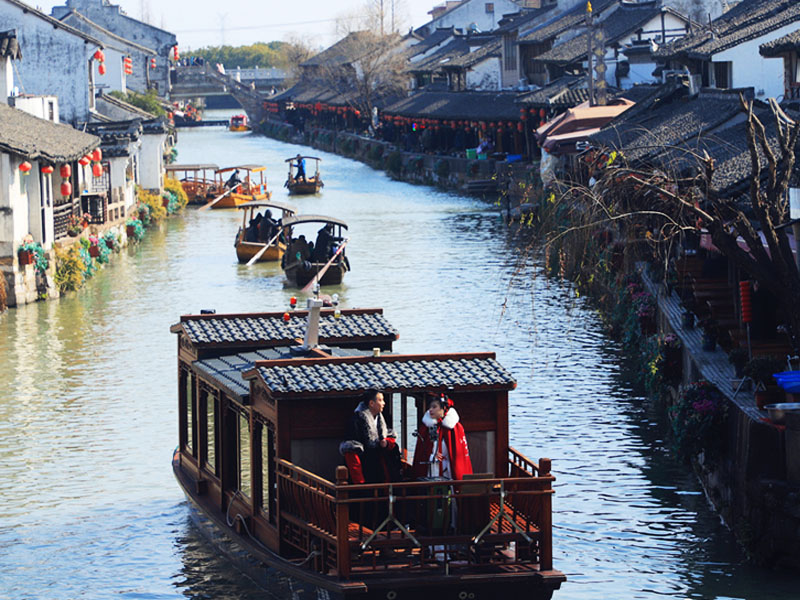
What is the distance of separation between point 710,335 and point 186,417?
21.3 feet

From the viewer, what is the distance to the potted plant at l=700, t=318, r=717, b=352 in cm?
1777

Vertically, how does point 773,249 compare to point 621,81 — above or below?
below

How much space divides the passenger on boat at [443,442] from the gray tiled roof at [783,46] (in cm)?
1472

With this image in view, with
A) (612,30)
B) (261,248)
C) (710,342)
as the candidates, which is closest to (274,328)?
(710,342)

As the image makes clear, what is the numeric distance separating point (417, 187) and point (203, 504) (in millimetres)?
43750

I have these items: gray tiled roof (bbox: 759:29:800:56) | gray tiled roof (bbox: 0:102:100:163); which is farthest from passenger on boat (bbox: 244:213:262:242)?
gray tiled roof (bbox: 759:29:800:56)

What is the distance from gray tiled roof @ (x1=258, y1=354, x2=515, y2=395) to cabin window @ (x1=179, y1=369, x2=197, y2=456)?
10.9 feet

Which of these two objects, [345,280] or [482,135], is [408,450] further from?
[482,135]

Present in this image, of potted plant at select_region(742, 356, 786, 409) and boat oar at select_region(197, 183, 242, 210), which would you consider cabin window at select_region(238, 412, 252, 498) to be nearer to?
potted plant at select_region(742, 356, 786, 409)

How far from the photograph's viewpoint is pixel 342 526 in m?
10.5

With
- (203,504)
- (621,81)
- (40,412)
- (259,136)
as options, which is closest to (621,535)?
(203,504)

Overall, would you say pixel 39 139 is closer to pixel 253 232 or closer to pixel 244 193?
pixel 253 232

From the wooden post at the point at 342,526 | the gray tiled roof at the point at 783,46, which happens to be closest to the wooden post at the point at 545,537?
the wooden post at the point at 342,526

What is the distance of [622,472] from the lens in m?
16.8
